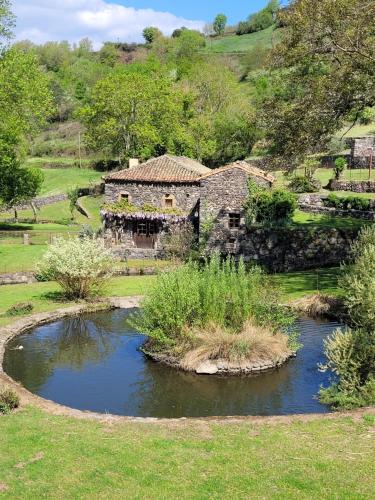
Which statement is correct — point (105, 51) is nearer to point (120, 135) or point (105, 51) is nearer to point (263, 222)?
point (120, 135)

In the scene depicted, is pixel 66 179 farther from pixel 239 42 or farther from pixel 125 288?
pixel 239 42

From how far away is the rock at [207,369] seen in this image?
63.2 feet

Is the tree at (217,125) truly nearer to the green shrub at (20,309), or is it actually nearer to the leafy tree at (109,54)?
the green shrub at (20,309)

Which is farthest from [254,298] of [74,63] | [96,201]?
[74,63]

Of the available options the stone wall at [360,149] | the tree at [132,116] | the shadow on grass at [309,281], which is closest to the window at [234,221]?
the shadow on grass at [309,281]

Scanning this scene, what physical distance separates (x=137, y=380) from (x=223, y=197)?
22396mm

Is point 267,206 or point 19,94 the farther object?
point 267,206

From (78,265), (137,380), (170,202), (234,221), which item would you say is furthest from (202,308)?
(170,202)

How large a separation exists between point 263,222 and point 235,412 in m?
24.1

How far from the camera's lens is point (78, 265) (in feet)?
89.3

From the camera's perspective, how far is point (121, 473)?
11.7m

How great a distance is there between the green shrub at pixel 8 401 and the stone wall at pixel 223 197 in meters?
A: 25.6

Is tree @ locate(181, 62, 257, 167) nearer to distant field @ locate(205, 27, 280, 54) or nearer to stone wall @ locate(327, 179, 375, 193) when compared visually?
stone wall @ locate(327, 179, 375, 193)

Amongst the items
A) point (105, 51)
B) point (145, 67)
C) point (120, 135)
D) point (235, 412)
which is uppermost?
point (105, 51)
